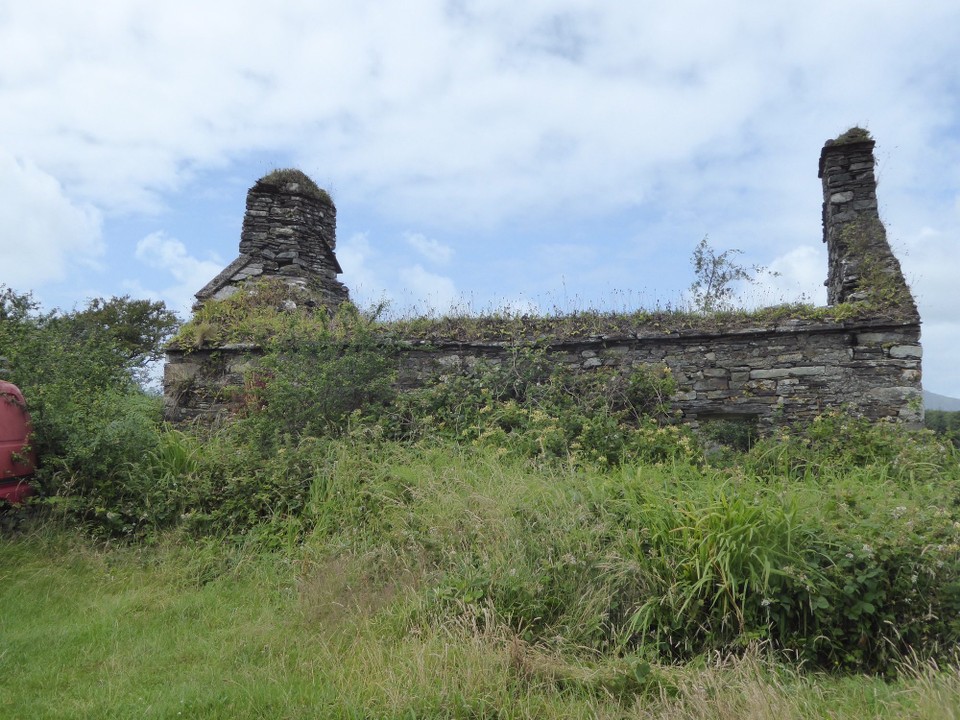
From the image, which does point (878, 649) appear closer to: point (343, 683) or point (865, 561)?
point (865, 561)

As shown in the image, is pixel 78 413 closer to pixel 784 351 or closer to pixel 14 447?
pixel 14 447

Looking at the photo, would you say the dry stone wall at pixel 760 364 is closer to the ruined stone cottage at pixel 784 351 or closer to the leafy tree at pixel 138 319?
the ruined stone cottage at pixel 784 351

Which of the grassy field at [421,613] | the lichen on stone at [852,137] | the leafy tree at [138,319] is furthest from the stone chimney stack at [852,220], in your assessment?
the leafy tree at [138,319]

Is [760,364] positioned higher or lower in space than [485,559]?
higher

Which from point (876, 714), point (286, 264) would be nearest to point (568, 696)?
point (876, 714)

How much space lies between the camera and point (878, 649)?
4.48 m

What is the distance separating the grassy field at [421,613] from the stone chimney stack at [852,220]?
406 centimetres

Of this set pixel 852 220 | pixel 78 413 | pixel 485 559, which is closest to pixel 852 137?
pixel 852 220

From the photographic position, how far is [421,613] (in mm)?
4609

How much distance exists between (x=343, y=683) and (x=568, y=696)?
50.5 inches

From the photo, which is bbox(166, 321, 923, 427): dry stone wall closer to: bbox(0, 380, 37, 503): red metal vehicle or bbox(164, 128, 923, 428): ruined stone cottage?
bbox(164, 128, 923, 428): ruined stone cottage

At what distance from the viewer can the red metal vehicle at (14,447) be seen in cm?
691

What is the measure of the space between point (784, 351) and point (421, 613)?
6.91m

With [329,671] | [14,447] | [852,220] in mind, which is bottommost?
[329,671]
